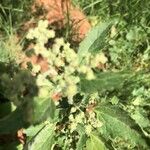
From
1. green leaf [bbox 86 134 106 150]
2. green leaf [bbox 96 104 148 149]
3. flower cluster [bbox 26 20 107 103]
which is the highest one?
flower cluster [bbox 26 20 107 103]

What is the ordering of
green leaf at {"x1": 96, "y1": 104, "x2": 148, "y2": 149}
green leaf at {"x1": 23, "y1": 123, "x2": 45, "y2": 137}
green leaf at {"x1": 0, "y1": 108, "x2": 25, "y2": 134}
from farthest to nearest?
green leaf at {"x1": 23, "y1": 123, "x2": 45, "y2": 137}
green leaf at {"x1": 96, "y1": 104, "x2": 148, "y2": 149}
green leaf at {"x1": 0, "y1": 108, "x2": 25, "y2": 134}

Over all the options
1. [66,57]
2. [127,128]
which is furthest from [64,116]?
[66,57]

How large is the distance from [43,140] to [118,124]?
42 cm

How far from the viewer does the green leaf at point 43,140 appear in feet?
7.88

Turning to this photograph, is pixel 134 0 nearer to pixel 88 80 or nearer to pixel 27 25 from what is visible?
pixel 27 25

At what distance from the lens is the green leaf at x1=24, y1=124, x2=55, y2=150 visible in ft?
7.88

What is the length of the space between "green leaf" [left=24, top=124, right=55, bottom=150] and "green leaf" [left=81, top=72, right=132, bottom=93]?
636 mm

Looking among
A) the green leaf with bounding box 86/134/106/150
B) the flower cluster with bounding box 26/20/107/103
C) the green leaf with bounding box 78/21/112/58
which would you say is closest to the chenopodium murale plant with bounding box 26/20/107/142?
the flower cluster with bounding box 26/20/107/103

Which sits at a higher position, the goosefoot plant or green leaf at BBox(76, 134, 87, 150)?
the goosefoot plant

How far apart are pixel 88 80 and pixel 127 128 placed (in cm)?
60

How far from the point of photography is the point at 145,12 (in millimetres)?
3590

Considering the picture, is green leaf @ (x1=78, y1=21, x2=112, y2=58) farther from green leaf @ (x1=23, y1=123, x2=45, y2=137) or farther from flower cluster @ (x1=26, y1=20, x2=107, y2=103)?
green leaf @ (x1=23, y1=123, x2=45, y2=137)

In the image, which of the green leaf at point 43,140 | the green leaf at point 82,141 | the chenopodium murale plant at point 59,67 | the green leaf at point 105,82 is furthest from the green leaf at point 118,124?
the green leaf at point 105,82

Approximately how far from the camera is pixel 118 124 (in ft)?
7.75
